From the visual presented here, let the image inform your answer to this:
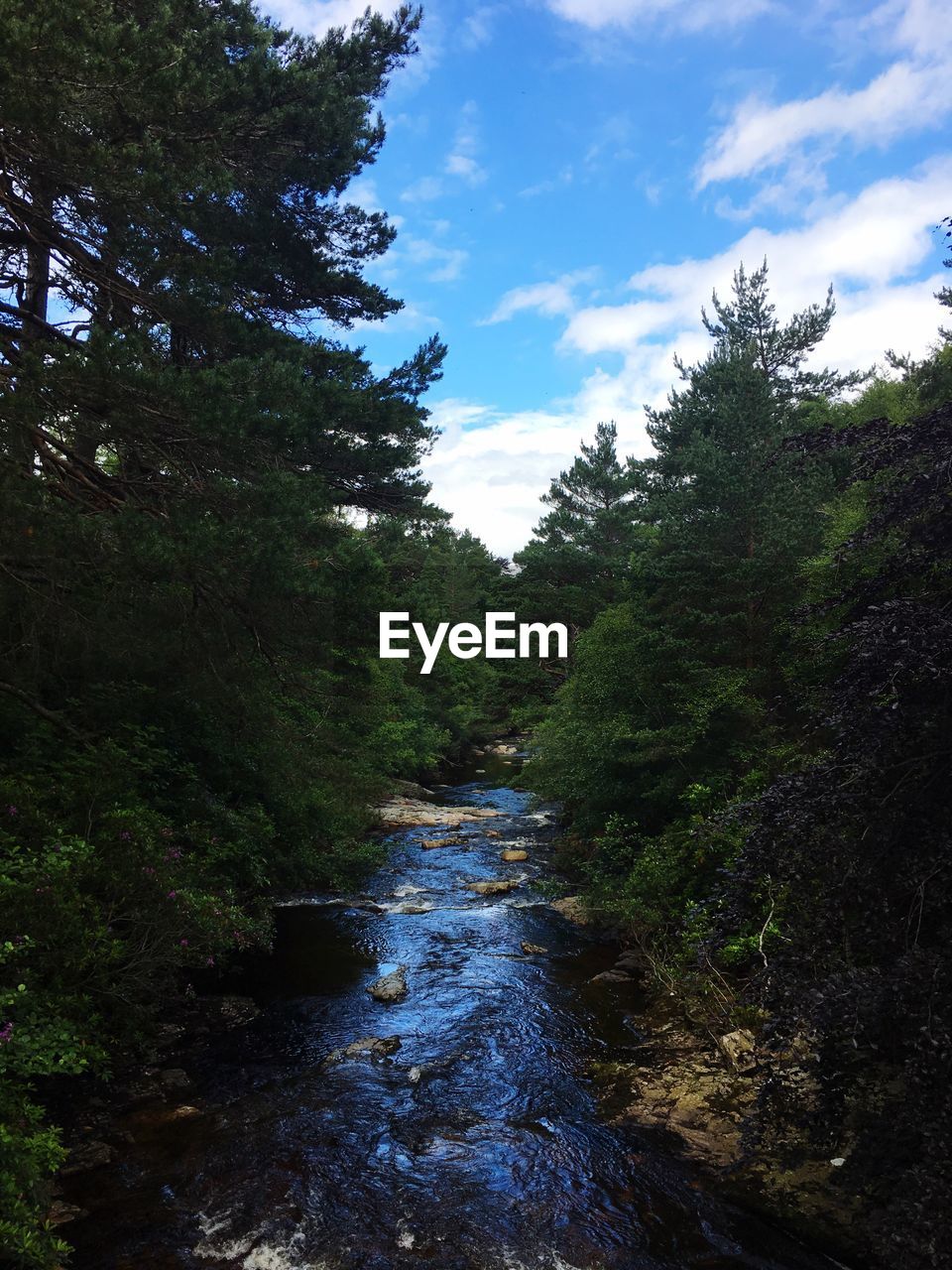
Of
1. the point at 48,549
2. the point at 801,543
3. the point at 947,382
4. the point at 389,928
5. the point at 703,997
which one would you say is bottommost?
the point at 389,928

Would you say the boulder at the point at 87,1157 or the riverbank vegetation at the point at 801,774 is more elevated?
the riverbank vegetation at the point at 801,774

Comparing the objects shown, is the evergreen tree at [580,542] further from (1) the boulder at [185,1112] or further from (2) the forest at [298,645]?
(1) the boulder at [185,1112]

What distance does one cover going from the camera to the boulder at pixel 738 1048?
702 centimetres

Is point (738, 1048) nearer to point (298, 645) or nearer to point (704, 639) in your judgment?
point (298, 645)

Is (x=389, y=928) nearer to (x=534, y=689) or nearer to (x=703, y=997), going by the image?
(x=703, y=997)

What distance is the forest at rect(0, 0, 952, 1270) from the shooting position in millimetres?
4359

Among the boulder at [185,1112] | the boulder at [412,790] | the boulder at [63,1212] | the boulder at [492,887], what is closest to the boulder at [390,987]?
the boulder at [185,1112]

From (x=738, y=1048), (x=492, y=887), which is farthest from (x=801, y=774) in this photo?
(x=492, y=887)

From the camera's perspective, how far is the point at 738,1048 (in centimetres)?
738

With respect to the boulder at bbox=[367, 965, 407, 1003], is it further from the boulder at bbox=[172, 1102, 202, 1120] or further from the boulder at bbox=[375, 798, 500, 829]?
the boulder at bbox=[375, 798, 500, 829]

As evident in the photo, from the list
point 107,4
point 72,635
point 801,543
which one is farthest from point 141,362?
point 801,543

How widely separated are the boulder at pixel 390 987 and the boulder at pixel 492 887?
4.27m

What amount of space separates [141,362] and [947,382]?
1877 centimetres

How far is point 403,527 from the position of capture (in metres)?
12.7
